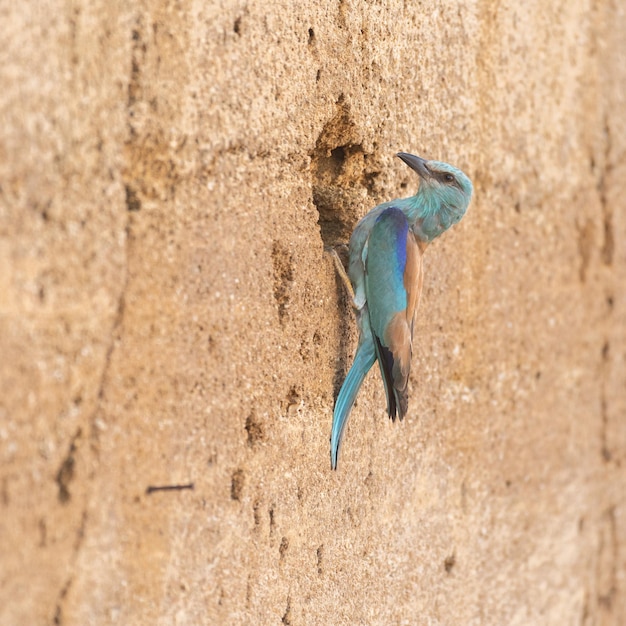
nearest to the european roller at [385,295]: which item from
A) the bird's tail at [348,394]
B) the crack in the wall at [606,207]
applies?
the bird's tail at [348,394]

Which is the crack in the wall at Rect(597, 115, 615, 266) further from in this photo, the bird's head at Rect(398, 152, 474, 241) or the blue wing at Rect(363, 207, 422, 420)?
the blue wing at Rect(363, 207, 422, 420)

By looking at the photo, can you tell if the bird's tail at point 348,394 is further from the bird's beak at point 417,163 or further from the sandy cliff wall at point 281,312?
the bird's beak at point 417,163

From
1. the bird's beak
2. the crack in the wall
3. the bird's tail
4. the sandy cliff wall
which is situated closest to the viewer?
the sandy cliff wall

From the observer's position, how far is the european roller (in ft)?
9.84

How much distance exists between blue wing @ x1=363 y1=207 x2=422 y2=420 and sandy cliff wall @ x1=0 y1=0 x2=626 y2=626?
0.12 m

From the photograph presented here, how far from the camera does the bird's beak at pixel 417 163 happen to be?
3187mm

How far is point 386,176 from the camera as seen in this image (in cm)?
331

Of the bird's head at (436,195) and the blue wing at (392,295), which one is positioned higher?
the bird's head at (436,195)

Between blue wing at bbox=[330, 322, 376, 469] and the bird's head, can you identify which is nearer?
blue wing at bbox=[330, 322, 376, 469]

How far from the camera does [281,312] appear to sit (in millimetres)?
2828

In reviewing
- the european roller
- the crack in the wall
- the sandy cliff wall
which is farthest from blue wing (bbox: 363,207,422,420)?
the crack in the wall

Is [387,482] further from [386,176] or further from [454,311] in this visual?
[386,176]

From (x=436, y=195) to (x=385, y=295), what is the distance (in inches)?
15.6

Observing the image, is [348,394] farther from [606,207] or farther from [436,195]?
[606,207]
